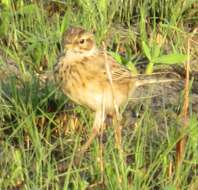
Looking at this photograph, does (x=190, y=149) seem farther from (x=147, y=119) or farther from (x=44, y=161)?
(x=44, y=161)

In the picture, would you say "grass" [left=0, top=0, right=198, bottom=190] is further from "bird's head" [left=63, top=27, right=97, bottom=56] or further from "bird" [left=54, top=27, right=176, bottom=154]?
"bird's head" [left=63, top=27, right=97, bottom=56]

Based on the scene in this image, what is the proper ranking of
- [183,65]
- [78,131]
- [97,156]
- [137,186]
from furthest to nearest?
[183,65] < [78,131] < [97,156] < [137,186]

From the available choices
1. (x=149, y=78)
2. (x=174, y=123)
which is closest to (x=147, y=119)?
(x=174, y=123)

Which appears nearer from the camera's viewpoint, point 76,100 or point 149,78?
point 76,100

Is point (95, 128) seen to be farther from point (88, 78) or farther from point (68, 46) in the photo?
point (68, 46)

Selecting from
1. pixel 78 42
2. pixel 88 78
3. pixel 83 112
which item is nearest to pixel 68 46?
pixel 78 42

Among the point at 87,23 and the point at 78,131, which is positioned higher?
the point at 87,23

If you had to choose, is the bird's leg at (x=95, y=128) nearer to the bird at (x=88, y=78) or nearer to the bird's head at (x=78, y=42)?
the bird at (x=88, y=78)

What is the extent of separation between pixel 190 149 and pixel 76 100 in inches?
33.5

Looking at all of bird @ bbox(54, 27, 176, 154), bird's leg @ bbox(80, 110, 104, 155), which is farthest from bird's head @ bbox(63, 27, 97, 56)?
bird's leg @ bbox(80, 110, 104, 155)

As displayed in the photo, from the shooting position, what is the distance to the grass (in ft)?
14.8

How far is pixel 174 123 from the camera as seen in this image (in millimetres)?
4719

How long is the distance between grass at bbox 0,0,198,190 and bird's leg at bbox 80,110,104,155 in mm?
49

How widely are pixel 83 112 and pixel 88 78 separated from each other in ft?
0.93
